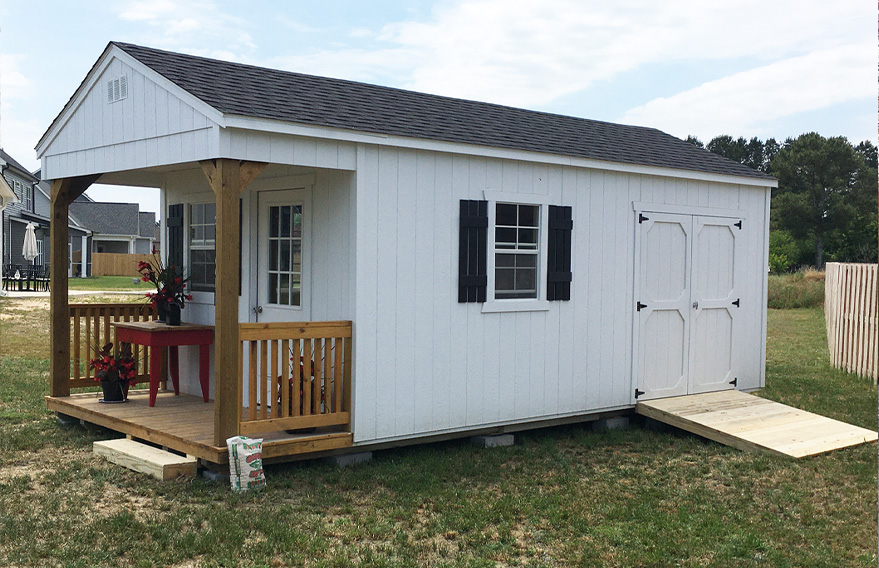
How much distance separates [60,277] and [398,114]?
3598 millimetres

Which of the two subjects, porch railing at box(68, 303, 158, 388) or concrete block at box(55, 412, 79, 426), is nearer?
concrete block at box(55, 412, 79, 426)

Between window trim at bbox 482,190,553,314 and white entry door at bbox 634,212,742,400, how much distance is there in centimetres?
123

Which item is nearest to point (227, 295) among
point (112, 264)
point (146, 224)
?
point (112, 264)

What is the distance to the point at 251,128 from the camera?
5.92 metres

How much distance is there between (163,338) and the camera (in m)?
7.74

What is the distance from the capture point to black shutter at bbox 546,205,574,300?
25.5 feet

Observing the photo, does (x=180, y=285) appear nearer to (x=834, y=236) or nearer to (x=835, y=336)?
(x=835, y=336)

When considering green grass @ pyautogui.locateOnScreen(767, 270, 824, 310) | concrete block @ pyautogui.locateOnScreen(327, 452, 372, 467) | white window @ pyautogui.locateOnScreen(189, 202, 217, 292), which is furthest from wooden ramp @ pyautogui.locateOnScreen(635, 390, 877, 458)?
green grass @ pyautogui.locateOnScreen(767, 270, 824, 310)

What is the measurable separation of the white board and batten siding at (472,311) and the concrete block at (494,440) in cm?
16

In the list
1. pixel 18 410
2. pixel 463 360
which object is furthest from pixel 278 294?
pixel 18 410

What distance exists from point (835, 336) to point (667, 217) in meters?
5.34

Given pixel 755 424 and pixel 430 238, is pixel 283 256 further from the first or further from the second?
pixel 755 424

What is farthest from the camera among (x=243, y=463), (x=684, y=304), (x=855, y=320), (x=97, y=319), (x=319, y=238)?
(x=855, y=320)

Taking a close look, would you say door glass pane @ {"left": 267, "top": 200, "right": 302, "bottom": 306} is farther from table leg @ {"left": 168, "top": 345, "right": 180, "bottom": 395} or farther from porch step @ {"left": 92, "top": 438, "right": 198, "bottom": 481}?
porch step @ {"left": 92, "top": 438, "right": 198, "bottom": 481}
